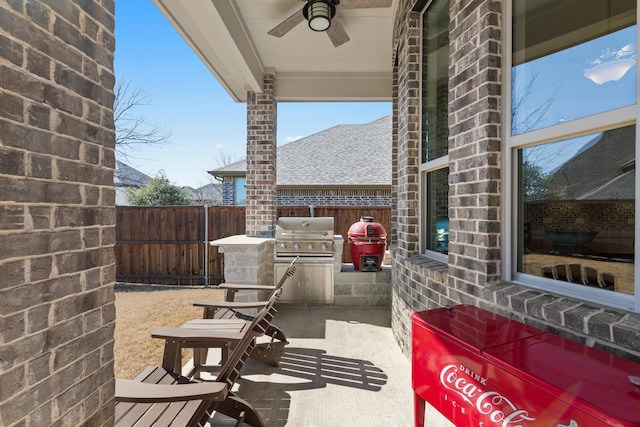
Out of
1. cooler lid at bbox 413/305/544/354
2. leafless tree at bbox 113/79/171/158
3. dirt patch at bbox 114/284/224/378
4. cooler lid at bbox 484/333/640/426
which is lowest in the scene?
dirt patch at bbox 114/284/224/378

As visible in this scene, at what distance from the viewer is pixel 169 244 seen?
7137mm

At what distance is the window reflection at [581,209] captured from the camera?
1613 millimetres

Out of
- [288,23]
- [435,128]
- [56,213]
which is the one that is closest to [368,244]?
[435,128]

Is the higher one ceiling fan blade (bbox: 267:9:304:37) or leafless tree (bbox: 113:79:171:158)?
leafless tree (bbox: 113:79:171:158)

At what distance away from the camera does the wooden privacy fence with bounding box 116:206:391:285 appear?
23.2ft

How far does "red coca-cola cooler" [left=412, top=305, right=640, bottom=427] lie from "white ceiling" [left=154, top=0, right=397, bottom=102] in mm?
3782

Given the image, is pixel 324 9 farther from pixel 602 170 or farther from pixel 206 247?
pixel 206 247

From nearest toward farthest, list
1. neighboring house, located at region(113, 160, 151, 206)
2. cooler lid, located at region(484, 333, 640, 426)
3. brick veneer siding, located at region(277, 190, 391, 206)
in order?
cooler lid, located at region(484, 333, 640, 426), brick veneer siding, located at region(277, 190, 391, 206), neighboring house, located at region(113, 160, 151, 206)

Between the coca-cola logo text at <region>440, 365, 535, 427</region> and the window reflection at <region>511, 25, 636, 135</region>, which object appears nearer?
the coca-cola logo text at <region>440, 365, 535, 427</region>

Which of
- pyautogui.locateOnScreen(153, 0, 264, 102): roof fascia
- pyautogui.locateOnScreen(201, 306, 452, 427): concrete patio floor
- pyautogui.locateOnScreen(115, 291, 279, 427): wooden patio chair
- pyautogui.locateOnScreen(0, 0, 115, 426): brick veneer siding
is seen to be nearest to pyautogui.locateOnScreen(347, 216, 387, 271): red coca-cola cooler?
pyautogui.locateOnScreen(201, 306, 452, 427): concrete patio floor

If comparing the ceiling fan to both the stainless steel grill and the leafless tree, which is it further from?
the leafless tree

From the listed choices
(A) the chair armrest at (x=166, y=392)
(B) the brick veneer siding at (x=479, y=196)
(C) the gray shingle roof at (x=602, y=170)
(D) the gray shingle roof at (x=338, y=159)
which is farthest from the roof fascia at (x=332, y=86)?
(A) the chair armrest at (x=166, y=392)

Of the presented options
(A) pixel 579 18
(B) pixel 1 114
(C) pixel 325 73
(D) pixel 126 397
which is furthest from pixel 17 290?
(C) pixel 325 73

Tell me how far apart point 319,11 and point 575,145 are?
2.90 metres
